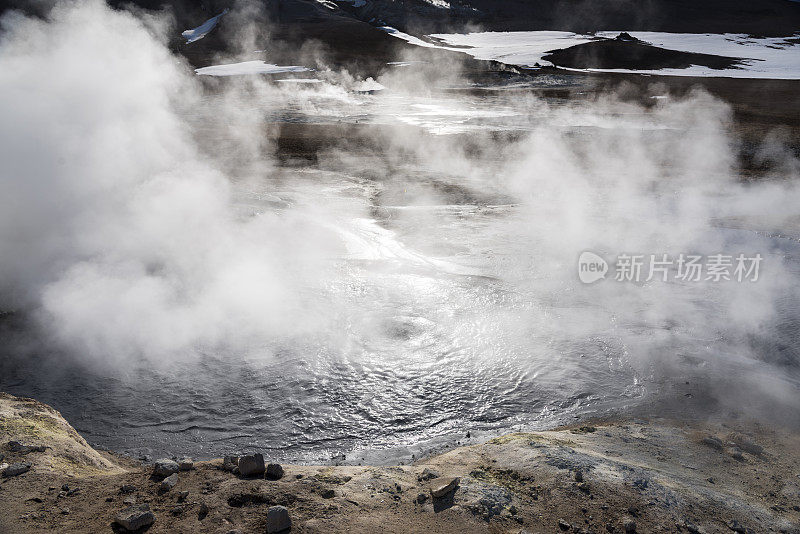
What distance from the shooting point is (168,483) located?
10.9 ft

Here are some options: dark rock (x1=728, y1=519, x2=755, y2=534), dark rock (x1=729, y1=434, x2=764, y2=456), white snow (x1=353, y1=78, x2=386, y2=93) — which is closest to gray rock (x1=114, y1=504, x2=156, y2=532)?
dark rock (x1=728, y1=519, x2=755, y2=534)

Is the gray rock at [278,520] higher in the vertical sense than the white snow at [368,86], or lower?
lower

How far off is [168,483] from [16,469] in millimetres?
930

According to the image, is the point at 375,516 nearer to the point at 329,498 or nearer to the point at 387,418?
the point at 329,498

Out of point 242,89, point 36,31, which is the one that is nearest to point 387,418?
point 36,31

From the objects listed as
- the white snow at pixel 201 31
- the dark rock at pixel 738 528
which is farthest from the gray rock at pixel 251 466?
the white snow at pixel 201 31

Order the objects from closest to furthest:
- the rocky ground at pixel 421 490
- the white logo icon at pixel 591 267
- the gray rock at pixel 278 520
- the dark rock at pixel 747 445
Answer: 1. the gray rock at pixel 278 520
2. the rocky ground at pixel 421 490
3. the dark rock at pixel 747 445
4. the white logo icon at pixel 591 267

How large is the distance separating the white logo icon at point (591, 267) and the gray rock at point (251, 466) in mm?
4908

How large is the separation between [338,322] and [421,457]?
2164 millimetres

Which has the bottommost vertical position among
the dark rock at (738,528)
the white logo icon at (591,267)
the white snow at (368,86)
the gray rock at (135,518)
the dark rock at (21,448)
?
the dark rock at (738,528)

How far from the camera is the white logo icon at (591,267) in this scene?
7.25m

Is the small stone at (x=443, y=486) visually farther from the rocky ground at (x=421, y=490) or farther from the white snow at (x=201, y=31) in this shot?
the white snow at (x=201, y=31)

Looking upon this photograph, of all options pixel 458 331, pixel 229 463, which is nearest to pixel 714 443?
pixel 458 331

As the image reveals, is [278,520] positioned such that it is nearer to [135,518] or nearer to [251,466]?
[251,466]
